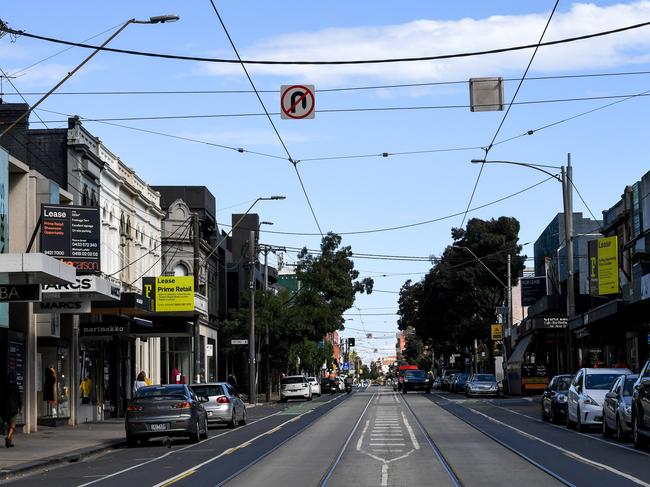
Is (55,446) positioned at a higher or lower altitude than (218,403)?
lower

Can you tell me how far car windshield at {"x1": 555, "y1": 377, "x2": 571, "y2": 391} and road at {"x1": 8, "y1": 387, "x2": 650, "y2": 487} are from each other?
54.3 inches

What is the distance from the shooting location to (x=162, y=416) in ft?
89.9

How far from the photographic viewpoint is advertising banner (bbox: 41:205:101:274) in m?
31.6

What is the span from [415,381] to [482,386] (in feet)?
57.7

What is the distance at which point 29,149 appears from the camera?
4106cm

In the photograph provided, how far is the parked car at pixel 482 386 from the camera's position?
2581 inches

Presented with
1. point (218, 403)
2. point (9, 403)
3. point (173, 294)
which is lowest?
point (218, 403)

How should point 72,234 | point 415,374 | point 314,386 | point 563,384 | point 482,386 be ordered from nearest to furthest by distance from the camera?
point 72,234 < point 563,384 < point 482,386 < point 314,386 < point 415,374

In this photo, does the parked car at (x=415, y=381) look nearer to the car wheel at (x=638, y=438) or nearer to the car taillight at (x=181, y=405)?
the car taillight at (x=181, y=405)

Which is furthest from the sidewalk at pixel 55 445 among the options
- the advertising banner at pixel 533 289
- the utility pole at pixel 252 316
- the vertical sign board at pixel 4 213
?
the advertising banner at pixel 533 289

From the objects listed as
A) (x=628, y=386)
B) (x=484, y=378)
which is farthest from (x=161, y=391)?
(x=484, y=378)

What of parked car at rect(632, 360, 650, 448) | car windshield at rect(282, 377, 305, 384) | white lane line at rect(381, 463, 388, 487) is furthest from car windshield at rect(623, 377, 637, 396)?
car windshield at rect(282, 377, 305, 384)

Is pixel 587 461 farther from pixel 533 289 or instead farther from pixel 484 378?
pixel 533 289

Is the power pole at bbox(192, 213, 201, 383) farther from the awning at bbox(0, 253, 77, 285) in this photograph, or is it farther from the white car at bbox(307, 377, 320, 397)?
the white car at bbox(307, 377, 320, 397)
